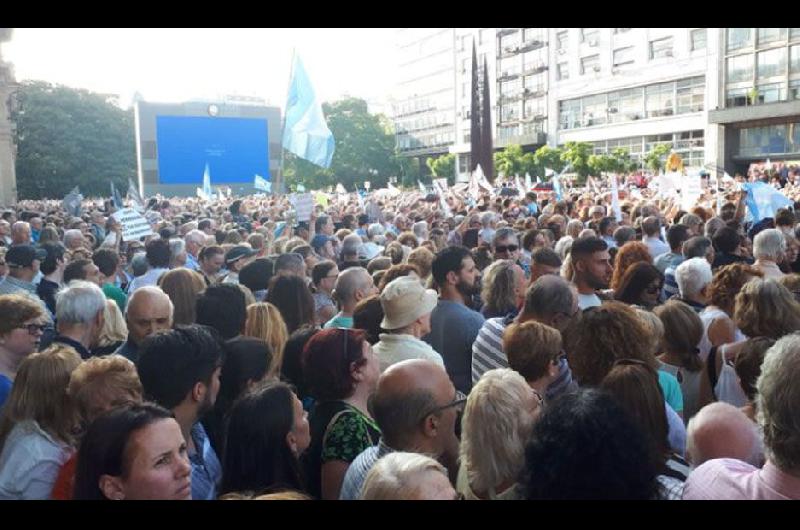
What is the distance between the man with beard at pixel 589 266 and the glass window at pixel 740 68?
51.7 metres

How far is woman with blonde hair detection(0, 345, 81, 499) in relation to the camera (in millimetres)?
3123

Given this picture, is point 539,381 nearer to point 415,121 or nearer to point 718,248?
point 718,248

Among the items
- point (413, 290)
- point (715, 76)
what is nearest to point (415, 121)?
point (715, 76)

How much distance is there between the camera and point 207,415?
3.74 meters

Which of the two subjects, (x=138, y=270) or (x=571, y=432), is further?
(x=138, y=270)

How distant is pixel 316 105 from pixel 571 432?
32.0 ft

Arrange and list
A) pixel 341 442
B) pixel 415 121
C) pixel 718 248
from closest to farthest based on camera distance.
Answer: pixel 341 442 → pixel 718 248 → pixel 415 121

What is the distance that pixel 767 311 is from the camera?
14.5 feet

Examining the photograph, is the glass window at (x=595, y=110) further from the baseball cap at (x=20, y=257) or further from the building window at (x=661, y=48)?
the baseball cap at (x=20, y=257)

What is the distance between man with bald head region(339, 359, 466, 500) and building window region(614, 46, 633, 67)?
6306 cm

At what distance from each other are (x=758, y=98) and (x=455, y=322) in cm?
5242

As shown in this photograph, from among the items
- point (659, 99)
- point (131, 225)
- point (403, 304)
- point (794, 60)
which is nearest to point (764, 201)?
point (403, 304)

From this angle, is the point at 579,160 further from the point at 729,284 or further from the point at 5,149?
the point at 729,284
